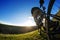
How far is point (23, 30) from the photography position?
64.3 ft

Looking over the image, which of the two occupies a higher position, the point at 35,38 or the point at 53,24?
the point at 53,24

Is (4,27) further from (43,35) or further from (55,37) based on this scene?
(55,37)

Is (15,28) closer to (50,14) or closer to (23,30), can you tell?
(23,30)

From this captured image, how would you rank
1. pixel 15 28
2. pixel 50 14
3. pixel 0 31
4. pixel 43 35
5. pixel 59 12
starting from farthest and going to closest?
pixel 15 28, pixel 0 31, pixel 59 12, pixel 43 35, pixel 50 14

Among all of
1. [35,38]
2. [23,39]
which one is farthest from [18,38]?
[35,38]

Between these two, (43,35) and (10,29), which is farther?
(10,29)

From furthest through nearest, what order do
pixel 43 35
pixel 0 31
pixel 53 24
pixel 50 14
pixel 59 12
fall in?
pixel 0 31 → pixel 59 12 → pixel 43 35 → pixel 53 24 → pixel 50 14

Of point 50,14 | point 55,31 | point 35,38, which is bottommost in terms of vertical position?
point 35,38

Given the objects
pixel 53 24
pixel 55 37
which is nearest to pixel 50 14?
pixel 53 24

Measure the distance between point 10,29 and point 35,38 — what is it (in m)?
5.42

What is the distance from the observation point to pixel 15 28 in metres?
19.1

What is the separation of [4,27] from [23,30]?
2.84 metres

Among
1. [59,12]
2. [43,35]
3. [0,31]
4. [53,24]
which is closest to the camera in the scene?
[53,24]

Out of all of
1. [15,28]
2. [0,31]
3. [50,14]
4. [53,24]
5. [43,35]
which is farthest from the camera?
[15,28]
